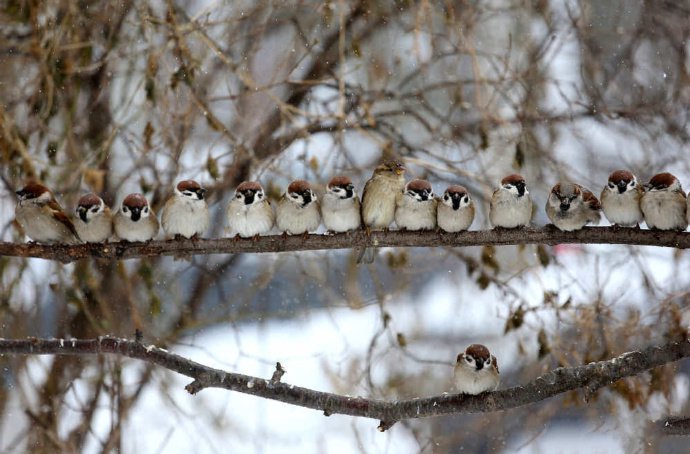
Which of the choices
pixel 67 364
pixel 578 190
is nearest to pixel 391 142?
pixel 578 190

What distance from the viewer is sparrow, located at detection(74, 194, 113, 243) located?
337 centimetres

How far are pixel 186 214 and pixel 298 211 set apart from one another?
0.50 metres

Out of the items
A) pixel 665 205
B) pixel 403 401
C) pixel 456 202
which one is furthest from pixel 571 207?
pixel 403 401

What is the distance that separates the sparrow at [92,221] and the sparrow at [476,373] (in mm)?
1585

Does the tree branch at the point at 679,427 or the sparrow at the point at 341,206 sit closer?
the tree branch at the point at 679,427

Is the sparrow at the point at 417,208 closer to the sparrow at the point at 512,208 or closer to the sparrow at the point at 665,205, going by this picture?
the sparrow at the point at 512,208

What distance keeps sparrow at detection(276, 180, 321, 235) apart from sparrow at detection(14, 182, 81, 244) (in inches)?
36.4

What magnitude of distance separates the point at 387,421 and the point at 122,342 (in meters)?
1.02

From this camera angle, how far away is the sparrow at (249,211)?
3.40 m

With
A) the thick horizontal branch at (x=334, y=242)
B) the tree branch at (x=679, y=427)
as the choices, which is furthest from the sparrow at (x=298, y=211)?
the tree branch at (x=679, y=427)

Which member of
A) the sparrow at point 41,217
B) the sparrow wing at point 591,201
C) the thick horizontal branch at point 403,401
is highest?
the sparrow at point 41,217

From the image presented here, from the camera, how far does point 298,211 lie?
11.1 ft

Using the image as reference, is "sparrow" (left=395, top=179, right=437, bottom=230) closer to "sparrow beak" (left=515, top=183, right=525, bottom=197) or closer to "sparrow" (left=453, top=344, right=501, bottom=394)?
"sparrow beak" (left=515, top=183, right=525, bottom=197)

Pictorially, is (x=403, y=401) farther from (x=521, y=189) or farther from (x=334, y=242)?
(x=521, y=189)
